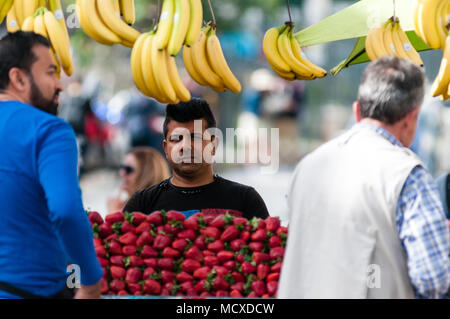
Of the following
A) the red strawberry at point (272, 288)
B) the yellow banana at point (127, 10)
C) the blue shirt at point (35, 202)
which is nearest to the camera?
the blue shirt at point (35, 202)

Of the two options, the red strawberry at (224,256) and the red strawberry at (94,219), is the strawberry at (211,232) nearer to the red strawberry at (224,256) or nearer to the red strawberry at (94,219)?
the red strawberry at (224,256)

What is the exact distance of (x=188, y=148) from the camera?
11.9 ft

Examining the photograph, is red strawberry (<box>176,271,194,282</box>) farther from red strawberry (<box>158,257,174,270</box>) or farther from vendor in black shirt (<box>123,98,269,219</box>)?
vendor in black shirt (<box>123,98,269,219</box>)

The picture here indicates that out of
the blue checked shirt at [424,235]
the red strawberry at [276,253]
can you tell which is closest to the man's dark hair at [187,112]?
the red strawberry at [276,253]

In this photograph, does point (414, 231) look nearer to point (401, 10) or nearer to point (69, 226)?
point (69, 226)

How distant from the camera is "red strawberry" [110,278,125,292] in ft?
9.68

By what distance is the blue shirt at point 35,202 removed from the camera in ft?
7.59

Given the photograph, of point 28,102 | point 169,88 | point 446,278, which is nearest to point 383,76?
point 446,278

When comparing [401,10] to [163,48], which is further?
[401,10]

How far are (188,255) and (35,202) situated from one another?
0.85 metres

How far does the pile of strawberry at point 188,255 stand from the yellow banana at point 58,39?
0.74 metres

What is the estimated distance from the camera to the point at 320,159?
243 centimetres

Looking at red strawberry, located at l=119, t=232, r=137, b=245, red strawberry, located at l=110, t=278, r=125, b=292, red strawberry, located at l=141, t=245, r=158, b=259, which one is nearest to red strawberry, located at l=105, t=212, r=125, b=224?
red strawberry, located at l=119, t=232, r=137, b=245
